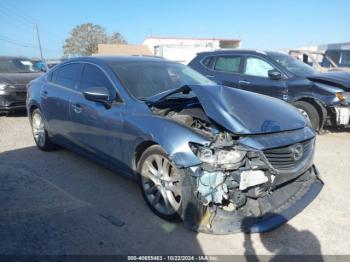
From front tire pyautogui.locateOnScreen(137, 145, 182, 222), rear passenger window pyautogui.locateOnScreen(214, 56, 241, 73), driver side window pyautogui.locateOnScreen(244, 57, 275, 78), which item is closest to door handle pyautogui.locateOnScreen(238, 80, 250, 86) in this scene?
driver side window pyautogui.locateOnScreen(244, 57, 275, 78)

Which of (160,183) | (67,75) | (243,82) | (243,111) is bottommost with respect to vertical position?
(160,183)

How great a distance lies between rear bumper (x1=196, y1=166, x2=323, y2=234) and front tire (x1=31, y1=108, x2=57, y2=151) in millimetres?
3729

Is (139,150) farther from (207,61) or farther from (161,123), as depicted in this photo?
(207,61)

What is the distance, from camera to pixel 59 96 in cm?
514

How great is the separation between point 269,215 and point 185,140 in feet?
3.33

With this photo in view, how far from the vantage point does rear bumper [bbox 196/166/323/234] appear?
304cm

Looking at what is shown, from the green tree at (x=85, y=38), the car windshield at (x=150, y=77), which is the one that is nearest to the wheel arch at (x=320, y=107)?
the car windshield at (x=150, y=77)

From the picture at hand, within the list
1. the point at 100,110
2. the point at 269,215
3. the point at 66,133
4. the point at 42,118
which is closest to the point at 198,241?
the point at 269,215

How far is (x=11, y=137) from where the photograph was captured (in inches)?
288

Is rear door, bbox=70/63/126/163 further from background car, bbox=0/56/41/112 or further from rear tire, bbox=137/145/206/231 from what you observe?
background car, bbox=0/56/41/112

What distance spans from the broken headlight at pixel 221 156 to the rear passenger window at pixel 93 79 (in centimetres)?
161

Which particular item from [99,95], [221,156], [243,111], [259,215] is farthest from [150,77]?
[259,215]

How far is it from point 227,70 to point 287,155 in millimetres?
5088

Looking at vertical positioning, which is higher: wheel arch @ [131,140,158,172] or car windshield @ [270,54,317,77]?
car windshield @ [270,54,317,77]
